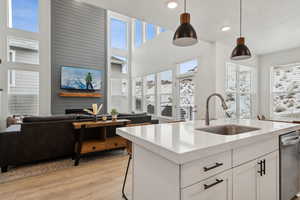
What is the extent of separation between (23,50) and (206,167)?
697cm

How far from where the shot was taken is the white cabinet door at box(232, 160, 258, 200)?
3.95 ft

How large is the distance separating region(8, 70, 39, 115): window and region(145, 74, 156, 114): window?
416 cm

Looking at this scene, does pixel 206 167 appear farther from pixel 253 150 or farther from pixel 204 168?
pixel 253 150

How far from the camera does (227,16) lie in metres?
2.96

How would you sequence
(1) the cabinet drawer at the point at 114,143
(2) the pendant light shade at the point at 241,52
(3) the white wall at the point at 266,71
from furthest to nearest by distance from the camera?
(3) the white wall at the point at 266,71 < (1) the cabinet drawer at the point at 114,143 < (2) the pendant light shade at the point at 241,52

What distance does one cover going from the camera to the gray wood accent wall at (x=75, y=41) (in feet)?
20.3

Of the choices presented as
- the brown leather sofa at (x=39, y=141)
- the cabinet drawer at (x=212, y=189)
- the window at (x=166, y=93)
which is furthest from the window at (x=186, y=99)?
the cabinet drawer at (x=212, y=189)

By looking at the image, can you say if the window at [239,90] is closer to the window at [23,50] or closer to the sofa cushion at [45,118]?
the sofa cushion at [45,118]

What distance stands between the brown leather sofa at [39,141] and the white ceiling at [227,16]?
219cm

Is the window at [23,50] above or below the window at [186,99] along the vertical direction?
above

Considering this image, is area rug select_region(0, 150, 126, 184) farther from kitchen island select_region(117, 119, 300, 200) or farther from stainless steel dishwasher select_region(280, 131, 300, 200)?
stainless steel dishwasher select_region(280, 131, 300, 200)

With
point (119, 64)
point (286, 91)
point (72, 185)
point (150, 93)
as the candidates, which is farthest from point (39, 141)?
point (286, 91)

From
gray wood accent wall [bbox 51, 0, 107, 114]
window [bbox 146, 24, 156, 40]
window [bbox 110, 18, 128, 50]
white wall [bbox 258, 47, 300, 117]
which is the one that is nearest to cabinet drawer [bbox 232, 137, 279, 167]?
white wall [bbox 258, 47, 300, 117]

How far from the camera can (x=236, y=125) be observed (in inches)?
75.9
